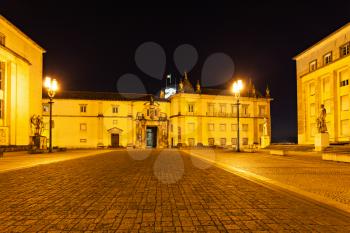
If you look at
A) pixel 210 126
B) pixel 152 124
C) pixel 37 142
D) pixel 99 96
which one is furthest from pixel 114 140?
pixel 37 142

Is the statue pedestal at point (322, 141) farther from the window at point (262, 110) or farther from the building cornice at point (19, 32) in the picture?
the window at point (262, 110)

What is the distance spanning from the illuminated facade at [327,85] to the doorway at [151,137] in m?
27.8

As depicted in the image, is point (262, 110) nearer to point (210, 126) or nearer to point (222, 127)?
point (222, 127)

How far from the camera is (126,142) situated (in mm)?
57156

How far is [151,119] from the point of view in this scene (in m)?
58.3

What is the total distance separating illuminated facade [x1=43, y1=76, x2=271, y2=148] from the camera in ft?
183

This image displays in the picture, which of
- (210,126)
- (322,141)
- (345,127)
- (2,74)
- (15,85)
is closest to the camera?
(322,141)

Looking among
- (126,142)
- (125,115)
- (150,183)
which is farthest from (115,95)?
(150,183)

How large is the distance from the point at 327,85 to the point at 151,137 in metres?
34.5

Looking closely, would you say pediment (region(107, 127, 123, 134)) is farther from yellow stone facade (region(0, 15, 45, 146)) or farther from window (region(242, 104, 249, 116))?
window (region(242, 104, 249, 116))

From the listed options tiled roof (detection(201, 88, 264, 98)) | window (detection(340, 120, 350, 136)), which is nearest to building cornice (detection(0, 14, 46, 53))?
tiled roof (detection(201, 88, 264, 98))

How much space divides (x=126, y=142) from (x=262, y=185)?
49392 millimetres

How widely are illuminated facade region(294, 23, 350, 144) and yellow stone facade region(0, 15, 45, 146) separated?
33.9 m

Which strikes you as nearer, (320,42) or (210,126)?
(320,42)
